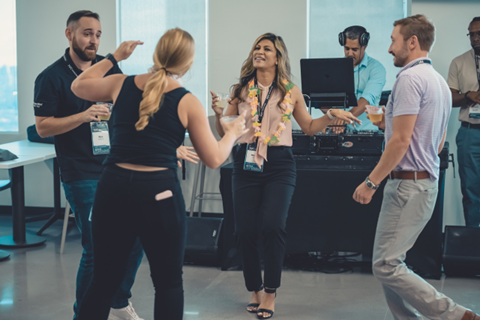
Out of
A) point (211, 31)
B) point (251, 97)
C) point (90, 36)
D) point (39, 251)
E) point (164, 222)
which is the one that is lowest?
point (39, 251)

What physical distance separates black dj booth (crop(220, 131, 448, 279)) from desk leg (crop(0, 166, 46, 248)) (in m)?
1.86

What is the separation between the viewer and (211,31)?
16.3ft

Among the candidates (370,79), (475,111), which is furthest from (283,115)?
(475,111)

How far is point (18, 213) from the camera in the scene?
4.14 m

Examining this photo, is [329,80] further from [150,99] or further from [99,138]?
[150,99]

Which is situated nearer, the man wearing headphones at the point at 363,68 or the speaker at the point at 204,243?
A: the speaker at the point at 204,243

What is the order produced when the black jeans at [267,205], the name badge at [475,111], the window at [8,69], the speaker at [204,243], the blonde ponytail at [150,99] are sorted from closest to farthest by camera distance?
the blonde ponytail at [150,99] → the black jeans at [267,205] → the speaker at [204,243] → the name badge at [475,111] → the window at [8,69]

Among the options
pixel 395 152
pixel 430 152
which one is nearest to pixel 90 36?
pixel 395 152

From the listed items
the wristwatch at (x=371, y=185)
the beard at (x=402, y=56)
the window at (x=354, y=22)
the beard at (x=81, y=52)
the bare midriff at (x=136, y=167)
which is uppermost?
the window at (x=354, y=22)

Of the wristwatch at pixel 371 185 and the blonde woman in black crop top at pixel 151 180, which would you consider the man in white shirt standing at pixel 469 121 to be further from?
the blonde woman in black crop top at pixel 151 180

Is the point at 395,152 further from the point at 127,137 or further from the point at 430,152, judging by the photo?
Answer: the point at 127,137

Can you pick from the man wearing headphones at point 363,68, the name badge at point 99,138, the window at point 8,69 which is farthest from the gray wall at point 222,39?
the name badge at point 99,138

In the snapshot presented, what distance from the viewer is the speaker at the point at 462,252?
10.8ft

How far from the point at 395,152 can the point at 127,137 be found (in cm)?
111
